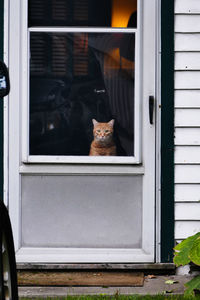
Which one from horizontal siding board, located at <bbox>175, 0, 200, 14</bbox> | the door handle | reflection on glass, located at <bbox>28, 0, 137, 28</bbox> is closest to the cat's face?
the door handle

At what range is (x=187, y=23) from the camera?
5496 mm

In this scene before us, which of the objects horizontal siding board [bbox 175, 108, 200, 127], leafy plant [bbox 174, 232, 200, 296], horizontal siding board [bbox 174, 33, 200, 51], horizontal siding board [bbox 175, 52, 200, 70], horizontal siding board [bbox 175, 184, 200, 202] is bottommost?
leafy plant [bbox 174, 232, 200, 296]

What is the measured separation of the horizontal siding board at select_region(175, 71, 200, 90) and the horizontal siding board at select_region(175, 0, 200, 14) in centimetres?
53

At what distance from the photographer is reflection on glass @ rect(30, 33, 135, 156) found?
223 inches

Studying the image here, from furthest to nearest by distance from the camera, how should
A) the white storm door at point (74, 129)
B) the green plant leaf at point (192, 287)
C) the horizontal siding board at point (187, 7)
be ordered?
the white storm door at point (74, 129) < the horizontal siding board at point (187, 7) < the green plant leaf at point (192, 287)

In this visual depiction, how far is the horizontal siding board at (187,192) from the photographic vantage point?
18.1 ft

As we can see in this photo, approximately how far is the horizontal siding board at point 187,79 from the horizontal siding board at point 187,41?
0.69ft

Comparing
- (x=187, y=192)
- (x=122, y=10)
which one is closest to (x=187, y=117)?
(x=187, y=192)

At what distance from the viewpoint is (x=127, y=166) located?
564 centimetres

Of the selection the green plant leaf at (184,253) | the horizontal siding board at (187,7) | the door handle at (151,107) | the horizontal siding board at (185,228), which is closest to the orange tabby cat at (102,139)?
the door handle at (151,107)

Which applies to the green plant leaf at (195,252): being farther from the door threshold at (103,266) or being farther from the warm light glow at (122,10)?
the warm light glow at (122,10)

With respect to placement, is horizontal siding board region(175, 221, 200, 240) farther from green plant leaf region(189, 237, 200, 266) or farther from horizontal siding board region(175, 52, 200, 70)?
horizontal siding board region(175, 52, 200, 70)

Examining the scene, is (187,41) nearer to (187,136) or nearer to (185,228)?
(187,136)

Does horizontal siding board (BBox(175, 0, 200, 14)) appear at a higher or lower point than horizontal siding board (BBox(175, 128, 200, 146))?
higher
